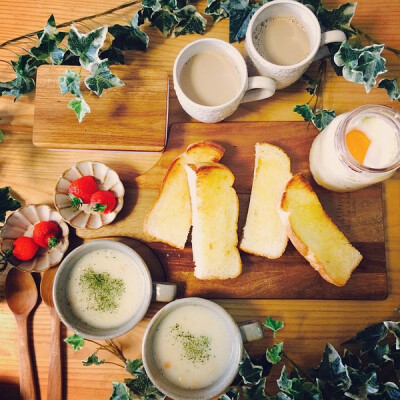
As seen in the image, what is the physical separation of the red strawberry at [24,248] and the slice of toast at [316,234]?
68 centimetres

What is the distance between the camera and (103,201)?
1.28 metres

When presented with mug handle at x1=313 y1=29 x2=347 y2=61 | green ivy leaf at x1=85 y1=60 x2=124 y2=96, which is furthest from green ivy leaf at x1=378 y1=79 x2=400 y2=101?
green ivy leaf at x1=85 y1=60 x2=124 y2=96

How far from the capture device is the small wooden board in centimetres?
135

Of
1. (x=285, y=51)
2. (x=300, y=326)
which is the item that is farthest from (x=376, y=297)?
(x=285, y=51)

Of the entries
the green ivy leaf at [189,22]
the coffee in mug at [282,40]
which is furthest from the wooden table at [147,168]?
the coffee in mug at [282,40]

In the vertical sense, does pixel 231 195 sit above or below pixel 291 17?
below

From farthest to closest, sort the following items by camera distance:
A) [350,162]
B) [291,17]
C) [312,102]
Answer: [312,102] → [291,17] → [350,162]

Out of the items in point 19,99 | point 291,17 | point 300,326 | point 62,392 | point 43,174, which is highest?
point 291,17

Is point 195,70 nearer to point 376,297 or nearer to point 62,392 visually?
point 376,297

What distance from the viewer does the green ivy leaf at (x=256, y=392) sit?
1.18 metres

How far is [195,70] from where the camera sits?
1324 millimetres

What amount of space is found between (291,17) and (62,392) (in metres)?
1.20

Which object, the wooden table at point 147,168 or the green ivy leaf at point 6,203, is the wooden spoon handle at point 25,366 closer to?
the wooden table at point 147,168

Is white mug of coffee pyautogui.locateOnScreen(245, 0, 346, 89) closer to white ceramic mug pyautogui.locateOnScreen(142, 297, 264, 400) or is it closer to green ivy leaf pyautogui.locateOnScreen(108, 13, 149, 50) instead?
green ivy leaf pyautogui.locateOnScreen(108, 13, 149, 50)
